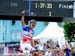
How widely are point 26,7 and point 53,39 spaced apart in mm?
680

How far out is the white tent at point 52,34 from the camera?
2.86 meters

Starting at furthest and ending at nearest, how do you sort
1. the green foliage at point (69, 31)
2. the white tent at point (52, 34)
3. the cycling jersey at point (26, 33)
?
the green foliage at point (69, 31), the white tent at point (52, 34), the cycling jersey at point (26, 33)

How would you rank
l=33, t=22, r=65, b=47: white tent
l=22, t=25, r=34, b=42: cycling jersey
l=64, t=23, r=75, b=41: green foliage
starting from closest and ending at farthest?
l=22, t=25, r=34, b=42: cycling jersey < l=33, t=22, r=65, b=47: white tent < l=64, t=23, r=75, b=41: green foliage

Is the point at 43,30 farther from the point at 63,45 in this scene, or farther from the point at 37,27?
the point at 63,45

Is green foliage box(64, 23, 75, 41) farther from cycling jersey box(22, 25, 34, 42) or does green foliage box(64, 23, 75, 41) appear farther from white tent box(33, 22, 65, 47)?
cycling jersey box(22, 25, 34, 42)

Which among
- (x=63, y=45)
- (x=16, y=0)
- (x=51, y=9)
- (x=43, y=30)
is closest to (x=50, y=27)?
(x=43, y=30)

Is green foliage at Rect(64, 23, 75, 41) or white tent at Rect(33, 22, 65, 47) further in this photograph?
green foliage at Rect(64, 23, 75, 41)

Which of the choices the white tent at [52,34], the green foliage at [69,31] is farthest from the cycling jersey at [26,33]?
the green foliage at [69,31]

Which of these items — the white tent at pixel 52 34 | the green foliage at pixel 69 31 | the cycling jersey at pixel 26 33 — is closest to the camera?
the cycling jersey at pixel 26 33

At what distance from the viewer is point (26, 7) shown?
2443 mm

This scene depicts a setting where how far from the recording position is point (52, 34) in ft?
9.45

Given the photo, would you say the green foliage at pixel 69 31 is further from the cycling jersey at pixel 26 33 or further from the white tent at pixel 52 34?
the cycling jersey at pixel 26 33

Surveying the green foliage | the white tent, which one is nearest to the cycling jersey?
the white tent

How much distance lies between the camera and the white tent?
2863 mm
